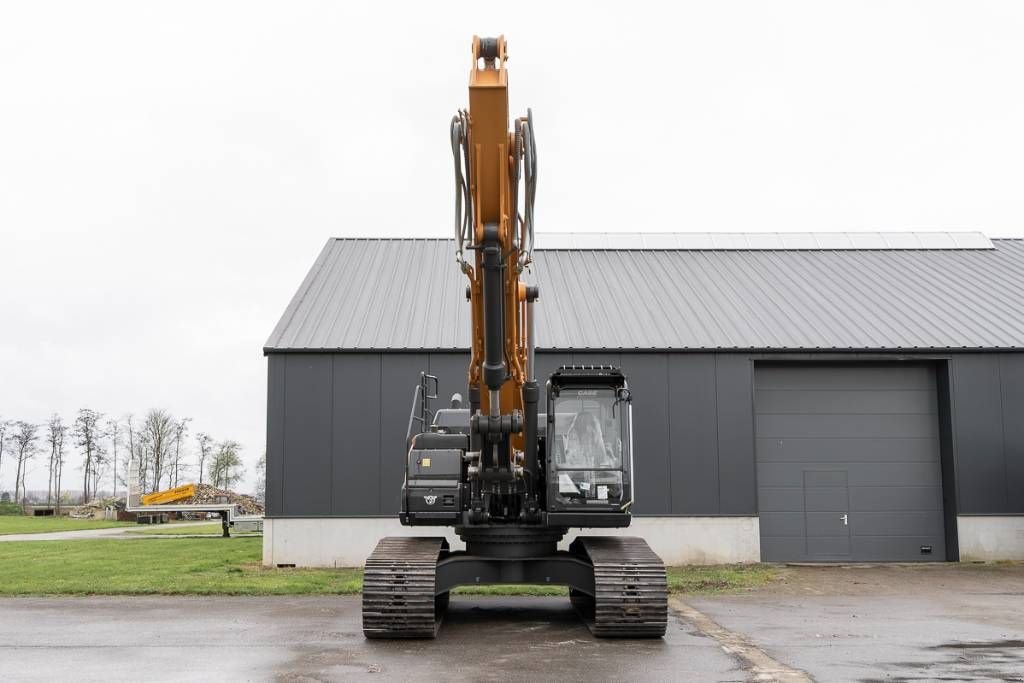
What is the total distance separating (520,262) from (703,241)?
2153 centimetres

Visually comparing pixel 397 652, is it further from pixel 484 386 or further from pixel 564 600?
pixel 564 600

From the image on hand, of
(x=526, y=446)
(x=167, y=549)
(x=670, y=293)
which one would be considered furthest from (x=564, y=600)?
(x=167, y=549)

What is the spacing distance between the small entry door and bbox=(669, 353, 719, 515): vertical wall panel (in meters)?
2.51

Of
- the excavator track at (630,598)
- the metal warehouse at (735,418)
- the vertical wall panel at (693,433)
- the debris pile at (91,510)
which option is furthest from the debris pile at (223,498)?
the excavator track at (630,598)

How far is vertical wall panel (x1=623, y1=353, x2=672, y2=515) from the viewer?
2255cm

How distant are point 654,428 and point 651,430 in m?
0.08

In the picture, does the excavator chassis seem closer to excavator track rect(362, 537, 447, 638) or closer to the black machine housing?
excavator track rect(362, 537, 447, 638)

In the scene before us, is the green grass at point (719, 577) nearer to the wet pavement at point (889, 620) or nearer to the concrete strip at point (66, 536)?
the wet pavement at point (889, 620)

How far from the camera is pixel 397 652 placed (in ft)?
37.4

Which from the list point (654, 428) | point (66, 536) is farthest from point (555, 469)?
point (66, 536)

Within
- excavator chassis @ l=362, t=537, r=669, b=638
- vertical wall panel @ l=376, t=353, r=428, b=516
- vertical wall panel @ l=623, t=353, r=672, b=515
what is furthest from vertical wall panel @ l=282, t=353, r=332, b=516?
excavator chassis @ l=362, t=537, r=669, b=638

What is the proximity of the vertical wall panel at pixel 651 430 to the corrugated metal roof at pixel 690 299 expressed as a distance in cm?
47

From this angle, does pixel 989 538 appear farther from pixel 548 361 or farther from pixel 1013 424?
pixel 548 361

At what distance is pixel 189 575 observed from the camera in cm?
1984
